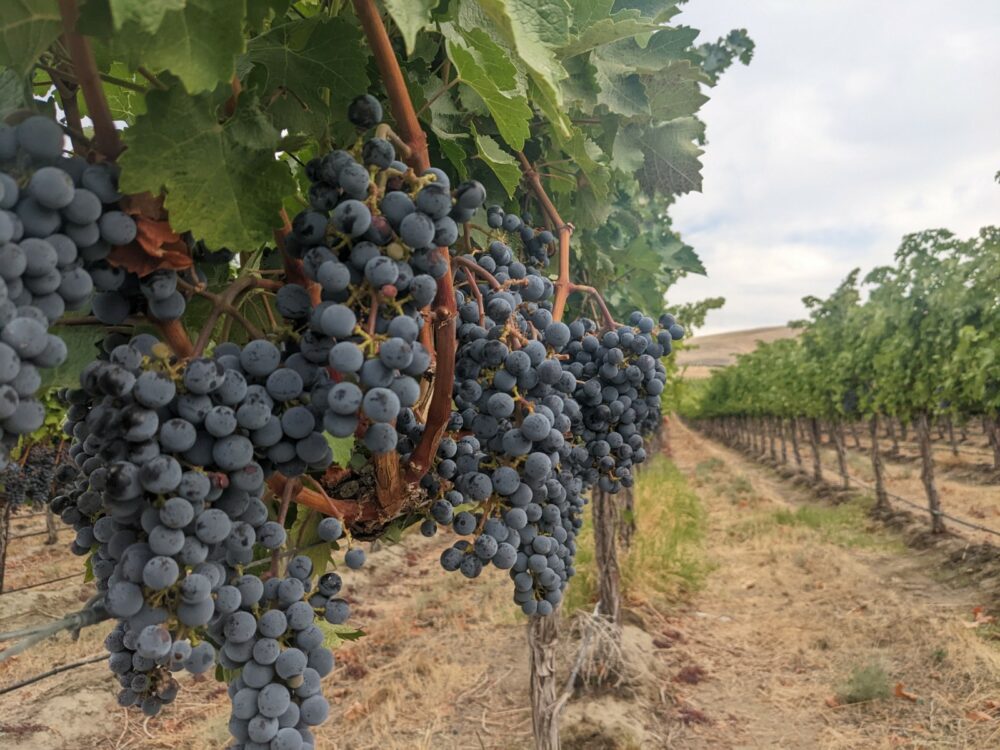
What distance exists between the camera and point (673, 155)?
8.03 feet

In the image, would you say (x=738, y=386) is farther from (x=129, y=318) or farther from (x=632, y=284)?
(x=129, y=318)

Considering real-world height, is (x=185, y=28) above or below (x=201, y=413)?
above

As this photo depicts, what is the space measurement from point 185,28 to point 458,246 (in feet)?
3.49

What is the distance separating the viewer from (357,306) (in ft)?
3.35

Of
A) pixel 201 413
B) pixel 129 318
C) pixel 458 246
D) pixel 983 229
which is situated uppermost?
pixel 983 229

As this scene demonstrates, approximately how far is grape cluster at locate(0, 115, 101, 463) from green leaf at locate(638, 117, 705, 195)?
1.92m

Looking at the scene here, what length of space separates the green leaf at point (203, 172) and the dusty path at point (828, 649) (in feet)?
22.3

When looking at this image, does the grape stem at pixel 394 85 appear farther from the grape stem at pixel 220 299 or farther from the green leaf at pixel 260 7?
the grape stem at pixel 220 299

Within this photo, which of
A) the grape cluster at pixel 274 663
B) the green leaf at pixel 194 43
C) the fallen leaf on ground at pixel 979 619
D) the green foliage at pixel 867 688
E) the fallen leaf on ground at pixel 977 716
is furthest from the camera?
the fallen leaf on ground at pixel 979 619

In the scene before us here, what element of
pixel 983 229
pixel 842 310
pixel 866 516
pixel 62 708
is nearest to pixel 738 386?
pixel 842 310

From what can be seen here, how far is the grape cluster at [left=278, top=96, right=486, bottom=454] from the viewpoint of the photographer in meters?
0.94

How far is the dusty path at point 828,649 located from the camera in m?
6.58

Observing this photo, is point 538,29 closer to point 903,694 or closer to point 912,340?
point 903,694

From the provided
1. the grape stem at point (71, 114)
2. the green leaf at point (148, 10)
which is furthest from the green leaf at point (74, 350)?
the green leaf at point (148, 10)
